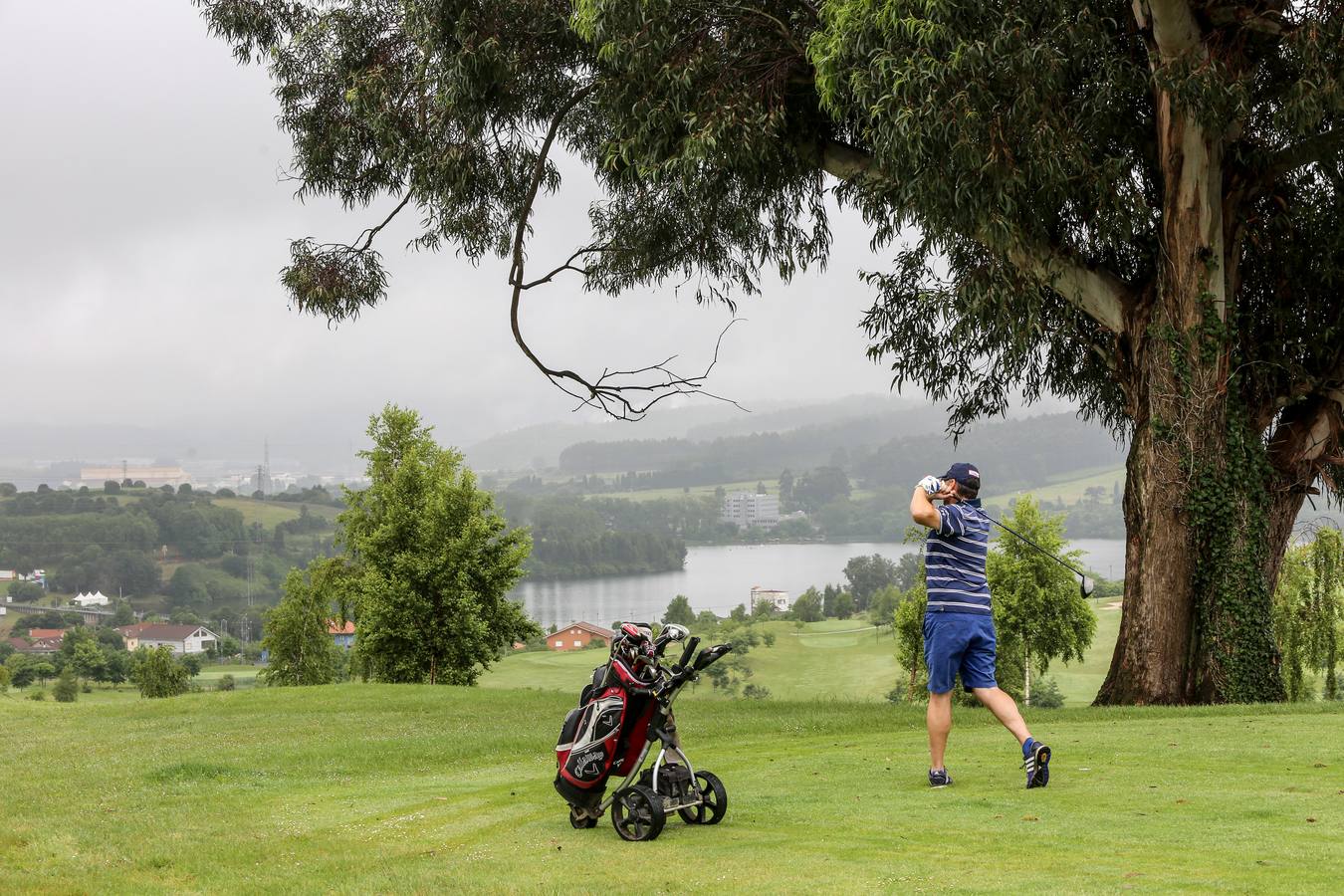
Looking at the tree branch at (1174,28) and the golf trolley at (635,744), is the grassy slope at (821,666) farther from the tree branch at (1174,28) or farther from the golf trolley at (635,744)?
the golf trolley at (635,744)

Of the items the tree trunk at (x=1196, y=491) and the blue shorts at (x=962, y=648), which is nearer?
the blue shorts at (x=962, y=648)

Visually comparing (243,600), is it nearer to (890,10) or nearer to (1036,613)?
(1036,613)

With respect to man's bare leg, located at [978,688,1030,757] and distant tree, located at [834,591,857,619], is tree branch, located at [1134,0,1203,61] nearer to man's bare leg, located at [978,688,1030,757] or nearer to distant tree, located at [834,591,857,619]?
man's bare leg, located at [978,688,1030,757]

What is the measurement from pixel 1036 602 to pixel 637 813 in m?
36.6

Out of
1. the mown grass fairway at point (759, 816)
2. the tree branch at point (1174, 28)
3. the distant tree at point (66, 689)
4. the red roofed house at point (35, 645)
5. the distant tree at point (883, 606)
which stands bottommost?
the distant tree at point (66, 689)

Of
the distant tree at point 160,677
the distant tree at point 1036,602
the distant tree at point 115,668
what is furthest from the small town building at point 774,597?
the distant tree at point 1036,602

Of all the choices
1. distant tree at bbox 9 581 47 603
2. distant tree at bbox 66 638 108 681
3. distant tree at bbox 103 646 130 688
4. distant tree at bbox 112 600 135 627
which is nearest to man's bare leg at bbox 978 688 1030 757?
distant tree at bbox 66 638 108 681

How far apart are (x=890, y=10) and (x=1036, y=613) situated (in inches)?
1281

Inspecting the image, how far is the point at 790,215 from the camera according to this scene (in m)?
19.8

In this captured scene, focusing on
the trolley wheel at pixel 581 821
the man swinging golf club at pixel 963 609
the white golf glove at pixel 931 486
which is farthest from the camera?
the man swinging golf club at pixel 963 609

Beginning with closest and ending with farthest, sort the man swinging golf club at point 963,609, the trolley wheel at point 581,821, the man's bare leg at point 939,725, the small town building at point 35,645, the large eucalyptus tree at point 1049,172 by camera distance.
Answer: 1. the trolley wheel at point 581,821
2. the man swinging golf club at point 963,609
3. the man's bare leg at point 939,725
4. the large eucalyptus tree at point 1049,172
5. the small town building at point 35,645

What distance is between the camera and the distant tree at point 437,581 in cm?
3098

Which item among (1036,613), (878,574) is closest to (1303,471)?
(1036,613)

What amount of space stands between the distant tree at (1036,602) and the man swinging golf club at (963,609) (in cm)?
3368
